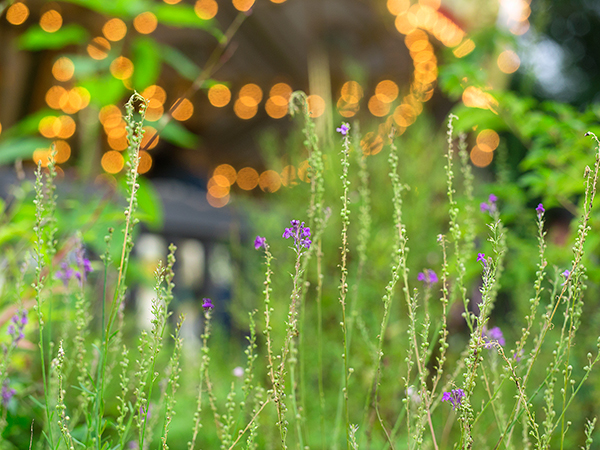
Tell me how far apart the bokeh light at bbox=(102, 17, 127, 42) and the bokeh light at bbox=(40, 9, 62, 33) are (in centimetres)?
39

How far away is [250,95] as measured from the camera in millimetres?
6637

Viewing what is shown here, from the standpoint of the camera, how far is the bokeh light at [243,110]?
23.0 feet

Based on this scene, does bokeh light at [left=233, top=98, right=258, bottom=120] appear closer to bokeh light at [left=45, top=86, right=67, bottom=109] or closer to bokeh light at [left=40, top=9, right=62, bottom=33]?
bokeh light at [left=45, top=86, right=67, bottom=109]

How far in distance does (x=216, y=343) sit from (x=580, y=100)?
4519 millimetres

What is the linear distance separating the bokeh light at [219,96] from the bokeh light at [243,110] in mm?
197

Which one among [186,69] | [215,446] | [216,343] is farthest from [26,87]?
[215,446]

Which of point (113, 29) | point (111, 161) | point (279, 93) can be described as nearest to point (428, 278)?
point (113, 29)

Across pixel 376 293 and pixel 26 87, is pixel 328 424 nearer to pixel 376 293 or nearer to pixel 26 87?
pixel 376 293

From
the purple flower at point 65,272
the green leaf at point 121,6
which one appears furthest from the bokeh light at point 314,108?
the purple flower at point 65,272

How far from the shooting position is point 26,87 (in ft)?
16.1

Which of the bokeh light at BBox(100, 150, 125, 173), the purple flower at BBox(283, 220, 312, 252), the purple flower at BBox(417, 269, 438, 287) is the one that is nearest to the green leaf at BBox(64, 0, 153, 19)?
the purple flower at BBox(283, 220, 312, 252)

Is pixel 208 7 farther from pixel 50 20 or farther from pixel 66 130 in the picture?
pixel 66 130

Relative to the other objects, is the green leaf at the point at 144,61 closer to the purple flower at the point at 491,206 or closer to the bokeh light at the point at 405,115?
the purple flower at the point at 491,206

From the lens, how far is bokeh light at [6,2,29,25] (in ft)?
13.0
